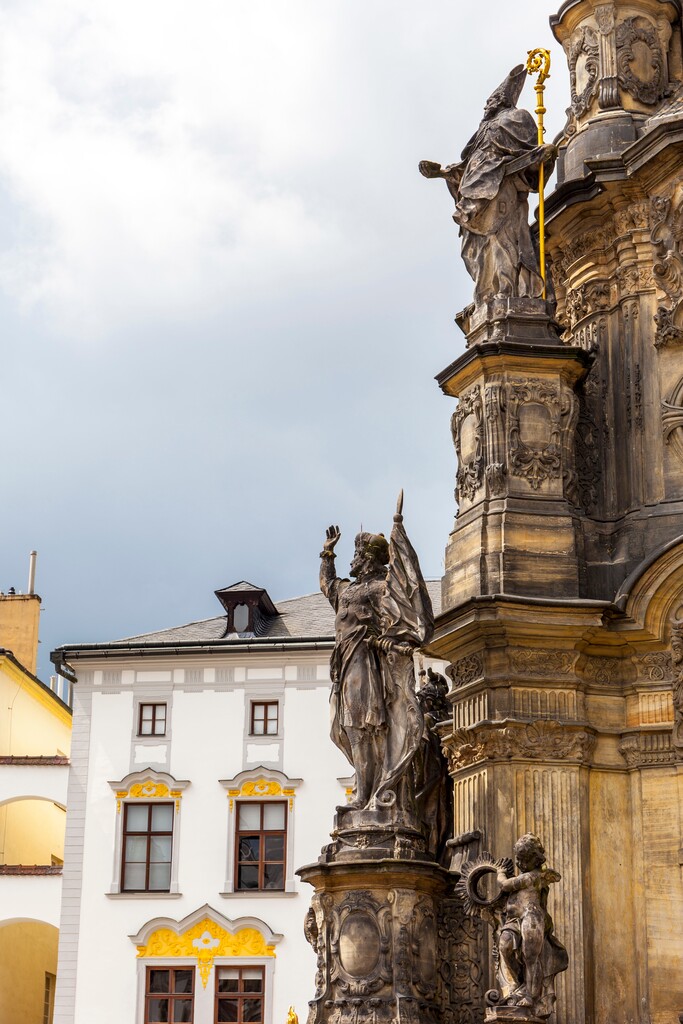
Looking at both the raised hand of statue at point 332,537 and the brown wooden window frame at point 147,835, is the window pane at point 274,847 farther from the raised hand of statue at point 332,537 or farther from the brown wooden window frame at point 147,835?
the raised hand of statue at point 332,537

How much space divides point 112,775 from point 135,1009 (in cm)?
445

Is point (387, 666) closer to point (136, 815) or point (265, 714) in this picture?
point (265, 714)

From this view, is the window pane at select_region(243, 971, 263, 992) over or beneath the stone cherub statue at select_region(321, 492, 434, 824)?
beneath

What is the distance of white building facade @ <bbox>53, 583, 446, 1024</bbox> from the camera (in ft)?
107

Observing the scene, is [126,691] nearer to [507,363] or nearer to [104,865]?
[104,865]

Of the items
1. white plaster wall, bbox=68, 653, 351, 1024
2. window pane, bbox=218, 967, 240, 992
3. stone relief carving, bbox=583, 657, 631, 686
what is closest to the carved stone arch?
stone relief carving, bbox=583, 657, 631, 686

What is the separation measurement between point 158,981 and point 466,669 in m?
19.2

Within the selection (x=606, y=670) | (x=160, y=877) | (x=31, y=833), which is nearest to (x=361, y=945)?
(x=606, y=670)

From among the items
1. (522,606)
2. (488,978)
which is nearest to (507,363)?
(522,606)

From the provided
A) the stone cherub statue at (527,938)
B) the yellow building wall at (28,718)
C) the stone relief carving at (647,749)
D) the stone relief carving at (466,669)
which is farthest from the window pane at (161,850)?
the stone cherub statue at (527,938)

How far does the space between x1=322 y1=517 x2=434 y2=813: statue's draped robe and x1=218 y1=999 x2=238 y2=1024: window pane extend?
18.6 metres

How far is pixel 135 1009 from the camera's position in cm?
3266

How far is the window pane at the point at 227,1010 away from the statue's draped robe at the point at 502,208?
765 inches

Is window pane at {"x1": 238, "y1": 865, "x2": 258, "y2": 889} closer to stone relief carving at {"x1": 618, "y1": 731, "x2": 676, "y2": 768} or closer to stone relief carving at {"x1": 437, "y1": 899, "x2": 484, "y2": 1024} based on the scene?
stone relief carving at {"x1": 437, "y1": 899, "x2": 484, "y2": 1024}
